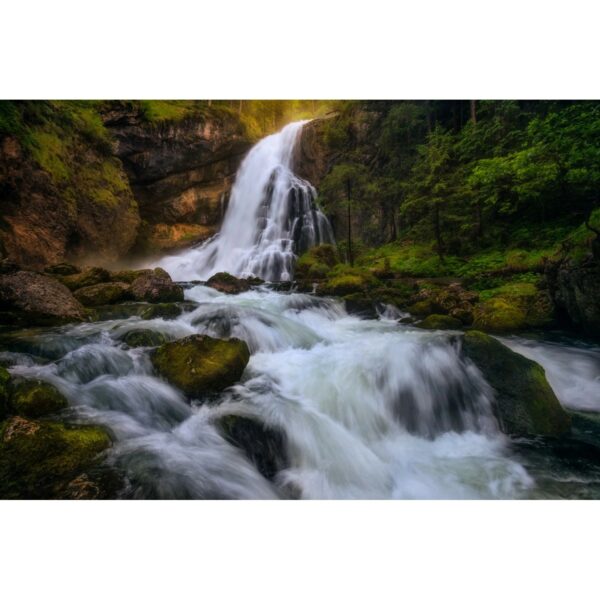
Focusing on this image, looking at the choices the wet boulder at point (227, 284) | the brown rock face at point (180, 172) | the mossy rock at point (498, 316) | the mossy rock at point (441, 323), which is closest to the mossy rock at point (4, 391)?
the wet boulder at point (227, 284)

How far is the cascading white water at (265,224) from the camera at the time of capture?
349 inches

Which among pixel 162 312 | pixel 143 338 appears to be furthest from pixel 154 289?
pixel 143 338

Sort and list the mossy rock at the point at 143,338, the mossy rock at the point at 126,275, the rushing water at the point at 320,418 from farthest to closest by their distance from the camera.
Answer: the mossy rock at the point at 126,275, the mossy rock at the point at 143,338, the rushing water at the point at 320,418

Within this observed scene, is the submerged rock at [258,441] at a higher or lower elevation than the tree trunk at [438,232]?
lower

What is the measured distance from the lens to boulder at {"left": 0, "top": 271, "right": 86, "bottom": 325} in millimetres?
3547

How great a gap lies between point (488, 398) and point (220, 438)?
7.55ft

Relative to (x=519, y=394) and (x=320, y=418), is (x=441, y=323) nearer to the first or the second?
(x=519, y=394)

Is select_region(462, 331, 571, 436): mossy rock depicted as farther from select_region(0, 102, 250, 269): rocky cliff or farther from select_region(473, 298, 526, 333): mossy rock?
select_region(0, 102, 250, 269): rocky cliff

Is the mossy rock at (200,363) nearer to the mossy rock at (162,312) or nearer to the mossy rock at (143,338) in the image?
the mossy rock at (143,338)

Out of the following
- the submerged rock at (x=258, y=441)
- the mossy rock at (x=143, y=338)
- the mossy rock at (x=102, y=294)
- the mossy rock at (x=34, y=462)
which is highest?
the mossy rock at (x=102, y=294)

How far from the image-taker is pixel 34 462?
2.06 meters

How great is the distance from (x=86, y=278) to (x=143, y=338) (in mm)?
2107

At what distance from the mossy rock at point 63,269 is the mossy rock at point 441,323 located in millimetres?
4915
